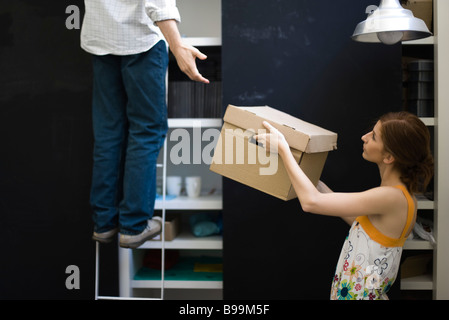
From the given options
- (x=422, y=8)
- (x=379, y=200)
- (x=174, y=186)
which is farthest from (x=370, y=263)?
(x=422, y=8)

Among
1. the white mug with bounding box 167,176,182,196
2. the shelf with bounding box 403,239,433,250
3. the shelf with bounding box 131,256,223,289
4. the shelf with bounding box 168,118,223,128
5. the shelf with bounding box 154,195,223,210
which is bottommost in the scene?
the shelf with bounding box 131,256,223,289

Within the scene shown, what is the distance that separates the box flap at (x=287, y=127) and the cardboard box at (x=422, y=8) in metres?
1.02

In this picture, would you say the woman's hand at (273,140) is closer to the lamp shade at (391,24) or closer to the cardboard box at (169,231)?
the lamp shade at (391,24)

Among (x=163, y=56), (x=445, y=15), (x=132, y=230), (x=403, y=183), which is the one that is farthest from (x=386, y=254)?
(x=445, y=15)

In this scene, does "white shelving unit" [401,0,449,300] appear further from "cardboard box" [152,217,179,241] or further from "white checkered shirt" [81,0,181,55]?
"white checkered shirt" [81,0,181,55]

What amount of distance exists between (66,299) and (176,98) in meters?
1.16

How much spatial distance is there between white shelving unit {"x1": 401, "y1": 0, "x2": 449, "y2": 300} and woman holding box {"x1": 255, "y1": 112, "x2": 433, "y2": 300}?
718 millimetres

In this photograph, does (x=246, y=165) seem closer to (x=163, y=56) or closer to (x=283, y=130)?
(x=283, y=130)

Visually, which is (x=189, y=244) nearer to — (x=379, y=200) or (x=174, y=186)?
(x=174, y=186)

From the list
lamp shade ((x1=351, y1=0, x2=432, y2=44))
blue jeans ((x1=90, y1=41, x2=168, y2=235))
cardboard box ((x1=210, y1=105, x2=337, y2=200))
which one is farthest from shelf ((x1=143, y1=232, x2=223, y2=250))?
lamp shade ((x1=351, y1=0, x2=432, y2=44))

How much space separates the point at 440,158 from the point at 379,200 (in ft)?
2.85

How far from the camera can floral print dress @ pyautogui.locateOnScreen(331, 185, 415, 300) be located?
57.4 inches

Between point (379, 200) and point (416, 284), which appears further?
point (416, 284)

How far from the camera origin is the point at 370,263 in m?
1.46
